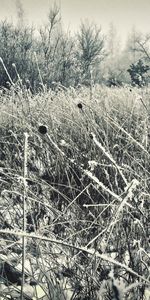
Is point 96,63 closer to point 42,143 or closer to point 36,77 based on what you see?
point 36,77

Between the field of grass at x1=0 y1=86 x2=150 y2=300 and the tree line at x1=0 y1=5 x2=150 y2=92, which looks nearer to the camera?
the field of grass at x1=0 y1=86 x2=150 y2=300

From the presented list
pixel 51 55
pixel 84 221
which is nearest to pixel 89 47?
pixel 51 55

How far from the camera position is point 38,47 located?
932 inches

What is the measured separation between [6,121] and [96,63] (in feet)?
72.6

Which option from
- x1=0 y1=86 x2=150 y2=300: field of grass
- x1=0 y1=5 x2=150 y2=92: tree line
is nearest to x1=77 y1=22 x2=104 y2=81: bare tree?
x1=0 y1=5 x2=150 y2=92: tree line

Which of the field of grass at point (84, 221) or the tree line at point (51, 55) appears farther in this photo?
the tree line at point (51, 55)

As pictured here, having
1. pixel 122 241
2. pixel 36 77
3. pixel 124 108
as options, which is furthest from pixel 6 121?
pixel 36 77

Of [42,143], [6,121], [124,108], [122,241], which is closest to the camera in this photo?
[122,241]

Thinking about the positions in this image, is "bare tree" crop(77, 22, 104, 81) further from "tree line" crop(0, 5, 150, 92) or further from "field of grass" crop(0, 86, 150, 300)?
"field of grass" crop(0, 86, 150, 300)

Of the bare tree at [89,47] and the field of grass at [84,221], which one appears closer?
the field of grass at [84,221]

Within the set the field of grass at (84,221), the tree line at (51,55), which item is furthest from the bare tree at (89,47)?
the field of grass at (84,221)

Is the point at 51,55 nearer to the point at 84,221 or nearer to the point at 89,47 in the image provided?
the point at 89,47

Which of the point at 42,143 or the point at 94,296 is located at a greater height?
the point at 42,143

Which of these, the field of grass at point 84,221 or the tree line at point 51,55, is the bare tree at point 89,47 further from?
the field of grass at point 84,221
